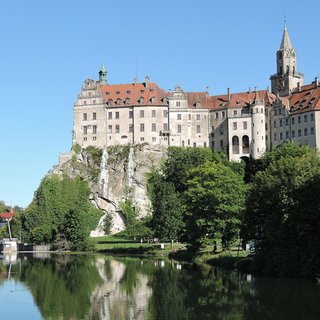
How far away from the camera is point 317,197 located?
45.0m

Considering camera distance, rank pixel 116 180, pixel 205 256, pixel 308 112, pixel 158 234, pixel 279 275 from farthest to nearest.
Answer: pixel 116 180, pixel 308 112, pixel 158 234, pixel 205 256, pixel 279 275

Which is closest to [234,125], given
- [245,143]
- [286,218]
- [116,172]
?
[245,143]

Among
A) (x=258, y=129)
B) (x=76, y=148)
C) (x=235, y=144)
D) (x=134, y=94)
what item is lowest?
(x=235, y=144)

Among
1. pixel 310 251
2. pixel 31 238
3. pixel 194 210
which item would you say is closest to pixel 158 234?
pixel 194 210

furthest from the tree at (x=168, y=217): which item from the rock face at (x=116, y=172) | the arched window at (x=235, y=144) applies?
the arched window at (x=235, y=144)

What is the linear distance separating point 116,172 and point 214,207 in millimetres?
48100

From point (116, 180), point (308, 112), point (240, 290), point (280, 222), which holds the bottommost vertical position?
point (240, 290)

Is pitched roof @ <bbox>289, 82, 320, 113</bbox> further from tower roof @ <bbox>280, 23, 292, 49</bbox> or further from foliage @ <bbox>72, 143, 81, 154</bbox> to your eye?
foliage @ <bbox>72, 143, 81, 154</bbox>

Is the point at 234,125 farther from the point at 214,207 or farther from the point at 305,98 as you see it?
the point at 214,207

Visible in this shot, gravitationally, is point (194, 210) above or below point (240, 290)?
above

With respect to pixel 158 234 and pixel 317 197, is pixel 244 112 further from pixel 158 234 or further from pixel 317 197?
pixel 317 197

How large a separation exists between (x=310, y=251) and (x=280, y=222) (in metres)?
3.91

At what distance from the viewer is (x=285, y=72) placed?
11850 centimetres

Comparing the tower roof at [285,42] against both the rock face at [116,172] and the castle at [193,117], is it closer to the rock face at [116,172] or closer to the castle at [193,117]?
the castle at [193,117]
